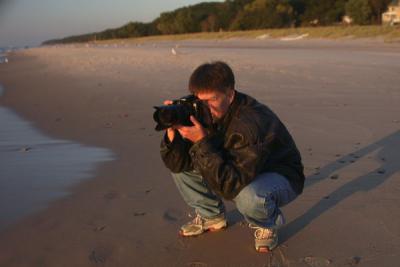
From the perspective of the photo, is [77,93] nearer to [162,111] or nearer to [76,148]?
[76,148]

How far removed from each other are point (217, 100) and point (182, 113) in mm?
177

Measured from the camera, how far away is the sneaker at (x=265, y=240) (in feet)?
7.38

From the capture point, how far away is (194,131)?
2.12 m

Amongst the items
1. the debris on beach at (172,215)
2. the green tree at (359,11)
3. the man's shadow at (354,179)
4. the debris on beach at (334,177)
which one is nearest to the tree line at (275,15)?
the green tree at (359,11)

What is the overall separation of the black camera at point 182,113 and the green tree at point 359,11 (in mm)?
35434

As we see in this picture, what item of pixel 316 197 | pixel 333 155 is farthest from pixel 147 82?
pixel 316 197

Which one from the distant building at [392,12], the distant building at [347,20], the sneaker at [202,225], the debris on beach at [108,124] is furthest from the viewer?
the distant building at [347,20]

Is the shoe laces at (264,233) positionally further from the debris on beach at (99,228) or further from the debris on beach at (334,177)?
the debris on beach at (334,177)

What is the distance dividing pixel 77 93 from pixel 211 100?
5.75m

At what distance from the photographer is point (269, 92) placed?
6641mm

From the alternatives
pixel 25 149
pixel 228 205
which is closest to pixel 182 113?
pixel 228 205

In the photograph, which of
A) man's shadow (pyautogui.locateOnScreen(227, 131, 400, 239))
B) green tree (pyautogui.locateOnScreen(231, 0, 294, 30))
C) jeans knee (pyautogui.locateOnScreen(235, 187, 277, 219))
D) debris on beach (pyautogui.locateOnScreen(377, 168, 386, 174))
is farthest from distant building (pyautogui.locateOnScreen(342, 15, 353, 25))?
jeans knee (pyautogui.locateOnScreen(235, 187, 277, 219))

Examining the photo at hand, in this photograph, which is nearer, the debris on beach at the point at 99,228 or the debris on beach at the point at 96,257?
the debris on beach at the point at 96,257

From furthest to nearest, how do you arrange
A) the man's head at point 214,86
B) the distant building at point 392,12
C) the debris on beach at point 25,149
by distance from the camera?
the distant building at point 392,12
the debris on beach at point 25,149
the man's head at point 214,86
